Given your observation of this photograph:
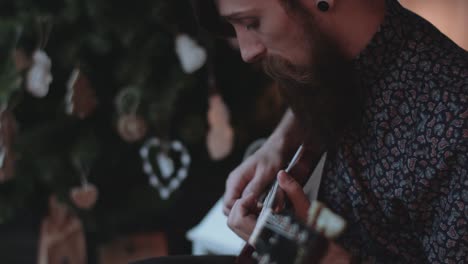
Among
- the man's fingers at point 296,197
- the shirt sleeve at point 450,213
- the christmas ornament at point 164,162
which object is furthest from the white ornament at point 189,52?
the shirt sleeve at point 450,213

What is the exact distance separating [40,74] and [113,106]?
283mm

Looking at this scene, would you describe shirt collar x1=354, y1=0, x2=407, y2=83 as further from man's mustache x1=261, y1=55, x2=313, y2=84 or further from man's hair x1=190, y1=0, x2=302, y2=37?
man's hair x1=190, y1=0, x2=302, y2=37

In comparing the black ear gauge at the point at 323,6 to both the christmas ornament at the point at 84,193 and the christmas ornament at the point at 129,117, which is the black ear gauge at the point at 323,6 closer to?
the christmas ornament at the point at 129,117

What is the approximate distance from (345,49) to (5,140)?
101 cm

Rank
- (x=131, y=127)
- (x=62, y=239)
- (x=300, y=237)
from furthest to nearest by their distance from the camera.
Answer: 1. (x=62, y=239)
2. (x=131, y=127)
3. (x=300, y=237)

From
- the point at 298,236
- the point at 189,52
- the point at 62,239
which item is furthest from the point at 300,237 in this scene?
the point at 62,239

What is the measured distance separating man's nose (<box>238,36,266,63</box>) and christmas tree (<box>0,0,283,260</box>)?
24.5 inches

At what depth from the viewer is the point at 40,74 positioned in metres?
1.52

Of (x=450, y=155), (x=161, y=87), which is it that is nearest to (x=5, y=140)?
(x=161, y=87)

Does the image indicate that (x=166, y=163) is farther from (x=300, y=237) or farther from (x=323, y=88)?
(x=300, y=237)

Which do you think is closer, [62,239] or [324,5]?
[324,5]

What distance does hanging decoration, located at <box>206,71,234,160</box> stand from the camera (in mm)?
1619

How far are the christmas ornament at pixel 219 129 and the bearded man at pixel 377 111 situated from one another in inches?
24.4

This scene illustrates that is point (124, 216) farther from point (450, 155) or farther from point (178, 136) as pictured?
point (450, 155)
